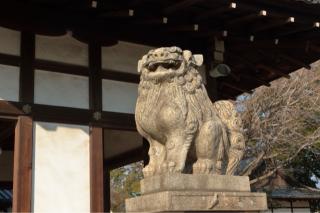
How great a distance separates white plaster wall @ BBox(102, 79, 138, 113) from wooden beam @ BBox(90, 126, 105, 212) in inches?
17.6

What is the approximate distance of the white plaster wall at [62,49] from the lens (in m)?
6.68

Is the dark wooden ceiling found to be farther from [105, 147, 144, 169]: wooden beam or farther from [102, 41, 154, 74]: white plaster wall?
[105, 147, 144, 169]: wooden beam

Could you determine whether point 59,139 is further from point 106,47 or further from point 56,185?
point 106,47

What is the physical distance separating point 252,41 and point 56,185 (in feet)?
13.2

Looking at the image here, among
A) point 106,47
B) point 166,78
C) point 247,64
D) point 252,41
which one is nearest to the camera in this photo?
point 166,78

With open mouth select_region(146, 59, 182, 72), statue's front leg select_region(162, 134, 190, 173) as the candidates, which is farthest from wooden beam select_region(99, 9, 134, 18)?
statue's front leg select_region(162, 134, 190, 173)

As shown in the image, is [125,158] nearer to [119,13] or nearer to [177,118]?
[119,13]

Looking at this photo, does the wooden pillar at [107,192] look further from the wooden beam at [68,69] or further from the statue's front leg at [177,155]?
the statue's front leg at [177,155]

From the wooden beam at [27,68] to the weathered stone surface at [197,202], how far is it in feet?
8.43

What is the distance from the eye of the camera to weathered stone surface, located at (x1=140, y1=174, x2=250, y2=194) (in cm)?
408

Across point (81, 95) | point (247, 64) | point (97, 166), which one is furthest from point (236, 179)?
point (247, 64)

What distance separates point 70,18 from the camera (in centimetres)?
690

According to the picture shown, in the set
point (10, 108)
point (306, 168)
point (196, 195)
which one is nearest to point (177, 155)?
point (196, 195)

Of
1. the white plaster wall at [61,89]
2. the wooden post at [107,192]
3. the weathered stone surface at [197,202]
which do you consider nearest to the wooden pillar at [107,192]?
the wooden post at [107,192]
